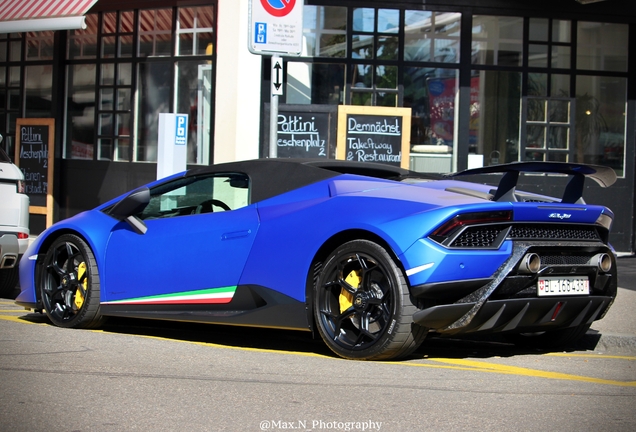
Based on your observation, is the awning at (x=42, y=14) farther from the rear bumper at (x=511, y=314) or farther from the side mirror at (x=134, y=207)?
the rear bumper at (x=511, y=314)

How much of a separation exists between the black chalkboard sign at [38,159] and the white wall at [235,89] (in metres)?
3.56

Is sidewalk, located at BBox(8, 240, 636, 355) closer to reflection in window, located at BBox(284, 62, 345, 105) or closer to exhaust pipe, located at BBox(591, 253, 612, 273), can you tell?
exhaust pipe, located at BBox(591, 253, 612, 273)

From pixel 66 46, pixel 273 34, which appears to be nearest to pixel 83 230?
pixel 273 34

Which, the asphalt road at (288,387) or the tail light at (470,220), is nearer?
the asphalt road at (288,387)

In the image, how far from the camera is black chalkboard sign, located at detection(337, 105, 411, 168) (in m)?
13.4

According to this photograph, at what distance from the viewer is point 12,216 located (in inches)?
335

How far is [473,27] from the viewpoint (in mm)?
13945

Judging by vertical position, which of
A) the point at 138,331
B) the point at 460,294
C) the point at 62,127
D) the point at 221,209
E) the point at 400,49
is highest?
the point at 400,49

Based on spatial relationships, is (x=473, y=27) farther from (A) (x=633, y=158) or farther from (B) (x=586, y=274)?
(B) (x=586, y=274)

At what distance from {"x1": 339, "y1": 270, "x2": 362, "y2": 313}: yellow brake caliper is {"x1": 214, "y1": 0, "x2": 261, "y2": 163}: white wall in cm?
820

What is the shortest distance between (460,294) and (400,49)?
9102 mm

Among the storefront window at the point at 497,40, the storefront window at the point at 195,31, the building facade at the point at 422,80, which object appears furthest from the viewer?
the storefront window at the point at 195,31

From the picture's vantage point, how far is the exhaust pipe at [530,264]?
17.1ft

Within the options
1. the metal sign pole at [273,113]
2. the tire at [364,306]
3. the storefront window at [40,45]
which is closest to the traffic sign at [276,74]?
the metal sign pole at [273,113]
